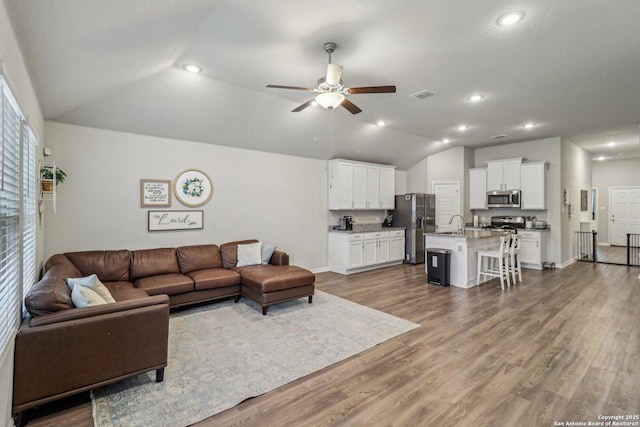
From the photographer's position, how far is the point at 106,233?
14.0 feet

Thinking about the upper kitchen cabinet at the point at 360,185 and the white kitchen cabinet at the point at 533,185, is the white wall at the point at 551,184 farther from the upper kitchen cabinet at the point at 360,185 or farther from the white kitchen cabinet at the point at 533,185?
the upper kitchen cabinet at the point at 360,185

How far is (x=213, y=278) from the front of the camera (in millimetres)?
4184

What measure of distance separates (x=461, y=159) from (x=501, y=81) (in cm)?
426

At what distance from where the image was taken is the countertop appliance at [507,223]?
729 centimetres

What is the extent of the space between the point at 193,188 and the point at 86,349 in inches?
124

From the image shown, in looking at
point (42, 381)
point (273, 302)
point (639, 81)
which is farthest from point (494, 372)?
point (639, 81)

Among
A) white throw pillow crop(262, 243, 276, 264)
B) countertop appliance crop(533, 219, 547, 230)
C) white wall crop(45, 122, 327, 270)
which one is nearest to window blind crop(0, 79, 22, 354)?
white wall crop(45, 122, 327, 270)

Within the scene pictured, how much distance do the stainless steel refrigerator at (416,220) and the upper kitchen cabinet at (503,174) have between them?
58.5 inches

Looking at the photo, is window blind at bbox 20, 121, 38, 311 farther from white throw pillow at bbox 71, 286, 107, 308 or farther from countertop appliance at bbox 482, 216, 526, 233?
countertop appliance at bbox 482, 216, 526, 233

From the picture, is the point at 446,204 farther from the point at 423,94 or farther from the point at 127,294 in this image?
the point at 127,294

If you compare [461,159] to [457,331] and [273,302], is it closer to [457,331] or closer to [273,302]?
[457,331]

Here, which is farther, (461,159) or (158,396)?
(461,159)

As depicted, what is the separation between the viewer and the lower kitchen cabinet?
6.35 metres

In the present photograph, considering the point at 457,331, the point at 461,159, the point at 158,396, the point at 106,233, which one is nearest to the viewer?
the point at 158,396
